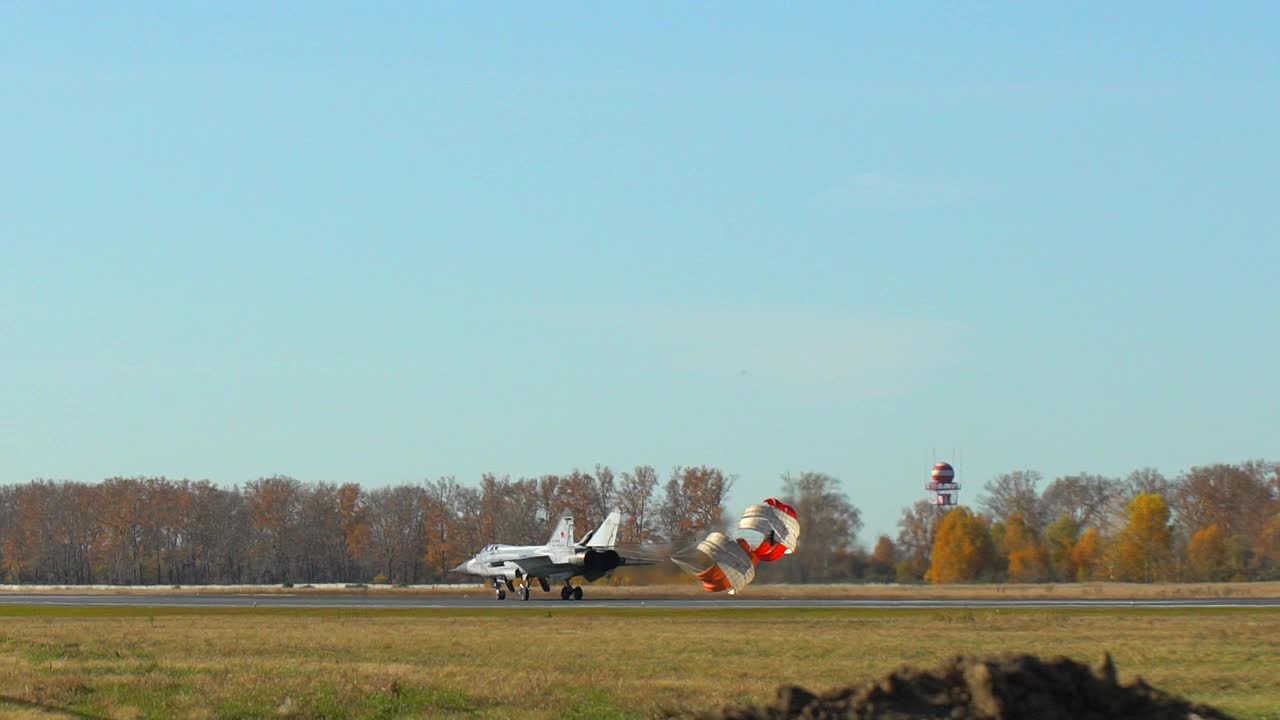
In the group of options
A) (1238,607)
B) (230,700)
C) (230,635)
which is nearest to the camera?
(230,700)

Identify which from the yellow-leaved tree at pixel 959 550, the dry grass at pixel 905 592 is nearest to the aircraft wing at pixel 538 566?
the dry grass at pixel 905 592

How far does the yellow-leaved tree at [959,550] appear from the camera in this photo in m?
93.5

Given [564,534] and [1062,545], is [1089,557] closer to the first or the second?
[1062,545]

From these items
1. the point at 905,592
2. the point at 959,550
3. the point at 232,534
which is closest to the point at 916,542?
the point at 959,550

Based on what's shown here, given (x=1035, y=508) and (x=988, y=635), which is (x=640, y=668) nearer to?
(x=988, y=635)

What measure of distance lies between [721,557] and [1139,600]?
61.9ft

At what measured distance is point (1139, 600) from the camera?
60.0m

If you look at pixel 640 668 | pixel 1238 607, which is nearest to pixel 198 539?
pixel 1238 607

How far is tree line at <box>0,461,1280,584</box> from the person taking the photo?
3807 inches

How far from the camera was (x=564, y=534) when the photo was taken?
72500 mm

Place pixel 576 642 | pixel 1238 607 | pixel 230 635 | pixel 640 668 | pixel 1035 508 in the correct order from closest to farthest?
pixel 640 668 < pixel 576 642 < pixel 230 635 < pixel 1238 607 < pixel 1035 508

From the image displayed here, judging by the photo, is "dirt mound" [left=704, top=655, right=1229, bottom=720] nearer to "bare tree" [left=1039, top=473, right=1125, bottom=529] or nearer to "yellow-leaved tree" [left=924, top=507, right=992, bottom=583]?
"yellow-leaved tree" [left=924, top=507, right=992, bottom=583]

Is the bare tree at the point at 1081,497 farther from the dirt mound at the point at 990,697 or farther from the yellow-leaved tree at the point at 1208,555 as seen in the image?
the dirt mound at the point at 990,697

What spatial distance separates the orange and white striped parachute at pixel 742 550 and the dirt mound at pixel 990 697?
3996cm
